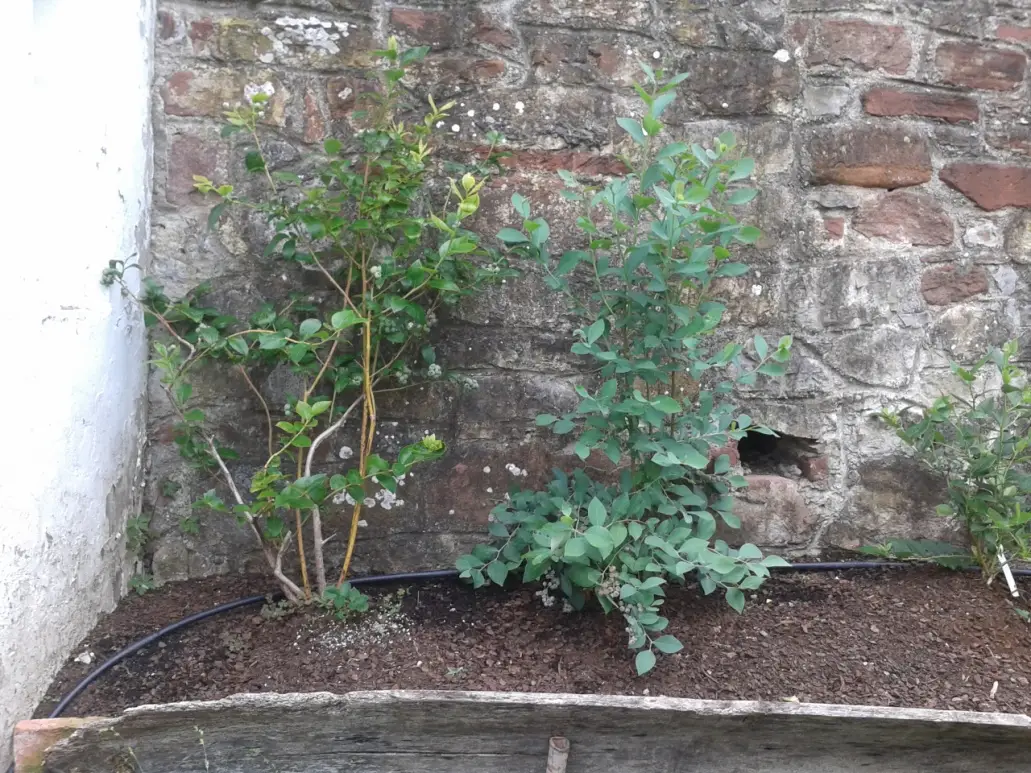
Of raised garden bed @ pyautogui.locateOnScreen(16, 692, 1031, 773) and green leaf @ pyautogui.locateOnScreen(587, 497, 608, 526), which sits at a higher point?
green leaf @ pyautogui.locateOnScreen(587, 497, 608, 526)

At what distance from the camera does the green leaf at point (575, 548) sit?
5.51ft

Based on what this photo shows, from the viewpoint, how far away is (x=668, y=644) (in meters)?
1.73

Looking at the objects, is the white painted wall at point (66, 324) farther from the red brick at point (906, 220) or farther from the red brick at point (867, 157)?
the red brick at point (906, 220)

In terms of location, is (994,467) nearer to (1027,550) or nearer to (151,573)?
(1027,550)

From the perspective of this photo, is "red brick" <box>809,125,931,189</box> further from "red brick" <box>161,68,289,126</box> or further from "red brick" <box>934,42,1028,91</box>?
"red brick" <box>161,68,289,126</box>

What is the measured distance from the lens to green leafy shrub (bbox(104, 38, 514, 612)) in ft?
5.96

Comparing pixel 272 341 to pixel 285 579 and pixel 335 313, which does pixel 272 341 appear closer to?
pixel 335 313

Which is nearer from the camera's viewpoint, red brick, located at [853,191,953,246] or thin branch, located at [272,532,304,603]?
thin branch, located at [272,532,304,603]

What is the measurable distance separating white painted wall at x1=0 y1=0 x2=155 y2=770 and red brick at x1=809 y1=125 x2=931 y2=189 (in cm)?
184

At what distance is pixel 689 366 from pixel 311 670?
1.13 meters

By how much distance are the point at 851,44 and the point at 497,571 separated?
1.76 meters

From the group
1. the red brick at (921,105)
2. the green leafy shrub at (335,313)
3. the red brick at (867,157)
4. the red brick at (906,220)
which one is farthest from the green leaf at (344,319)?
the red brick at (921,105)

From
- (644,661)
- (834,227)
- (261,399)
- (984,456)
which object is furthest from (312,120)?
(984,456)

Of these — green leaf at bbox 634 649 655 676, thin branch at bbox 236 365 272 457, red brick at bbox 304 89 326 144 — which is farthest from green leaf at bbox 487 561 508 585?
red brick at bbox 304 89 326 144
